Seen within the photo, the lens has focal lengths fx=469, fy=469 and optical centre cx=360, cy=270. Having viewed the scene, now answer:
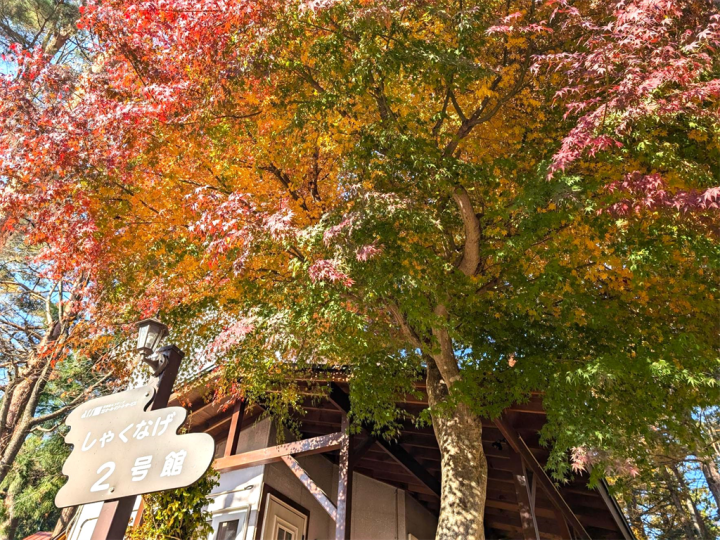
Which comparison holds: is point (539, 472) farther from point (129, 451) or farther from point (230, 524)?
point (129, 451)

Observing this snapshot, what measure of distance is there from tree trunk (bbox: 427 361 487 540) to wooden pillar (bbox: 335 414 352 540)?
5.84 ft

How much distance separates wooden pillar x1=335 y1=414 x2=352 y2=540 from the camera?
6671mm

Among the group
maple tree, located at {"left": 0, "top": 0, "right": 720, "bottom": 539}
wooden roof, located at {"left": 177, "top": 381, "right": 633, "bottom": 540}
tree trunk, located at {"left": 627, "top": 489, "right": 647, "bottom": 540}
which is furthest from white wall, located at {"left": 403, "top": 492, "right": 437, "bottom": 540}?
tree trunk, located at {"left": 627, "top": 489, "right": 647, "bottom": 540}

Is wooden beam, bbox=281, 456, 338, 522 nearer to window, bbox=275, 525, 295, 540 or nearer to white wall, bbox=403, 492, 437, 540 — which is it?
window, bbox=275, 525, 295, 540

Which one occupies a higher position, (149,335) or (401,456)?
(401,456)

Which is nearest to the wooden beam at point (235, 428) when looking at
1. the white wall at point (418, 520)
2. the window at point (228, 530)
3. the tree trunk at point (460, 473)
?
the window at point (228, 530)

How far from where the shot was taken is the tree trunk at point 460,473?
5.00 meters

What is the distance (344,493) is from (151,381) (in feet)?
15.2

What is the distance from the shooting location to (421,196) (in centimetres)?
616

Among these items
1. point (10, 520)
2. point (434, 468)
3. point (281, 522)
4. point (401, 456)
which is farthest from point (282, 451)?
point (10, 520)

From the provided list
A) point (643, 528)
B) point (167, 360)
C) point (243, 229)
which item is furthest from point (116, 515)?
point (643, 528)

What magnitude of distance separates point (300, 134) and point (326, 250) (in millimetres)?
2051

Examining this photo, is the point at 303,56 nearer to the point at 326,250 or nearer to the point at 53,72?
the point at 326,250

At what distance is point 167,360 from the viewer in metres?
3.49
